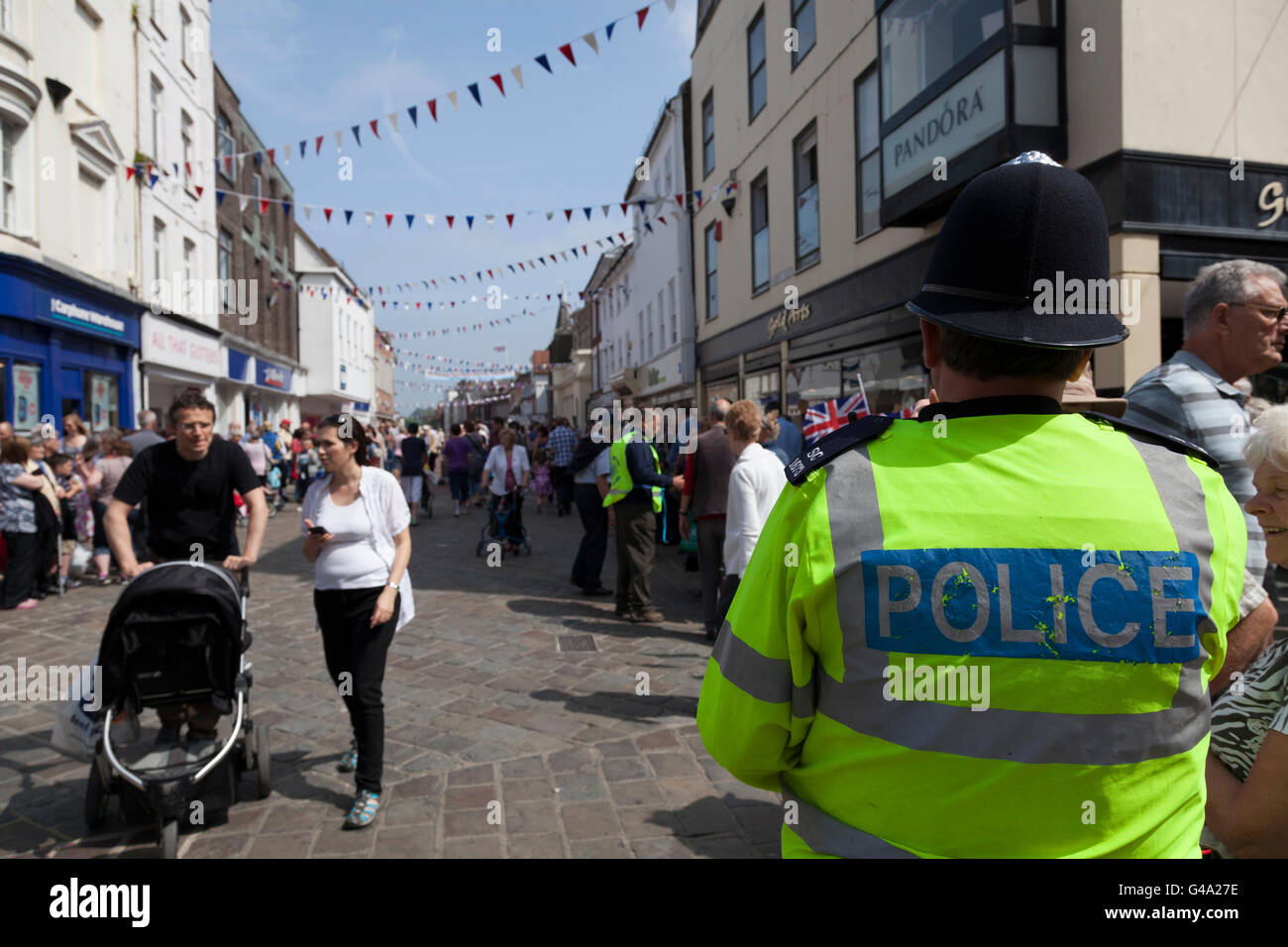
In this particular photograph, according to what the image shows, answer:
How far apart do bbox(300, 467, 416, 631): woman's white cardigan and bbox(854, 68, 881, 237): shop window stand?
29.5 ft

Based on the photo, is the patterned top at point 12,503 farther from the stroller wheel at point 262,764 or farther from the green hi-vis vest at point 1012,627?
the green hi-vis vest at point 1012,627

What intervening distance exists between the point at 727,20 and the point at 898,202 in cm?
1084

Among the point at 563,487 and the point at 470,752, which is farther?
the point at 563,487

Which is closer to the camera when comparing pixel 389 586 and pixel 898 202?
pixel 389 586

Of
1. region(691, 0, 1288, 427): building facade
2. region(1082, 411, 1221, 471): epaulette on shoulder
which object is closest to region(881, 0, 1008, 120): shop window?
region(691, 0, 1288, 427): building facade

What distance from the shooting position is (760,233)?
53.8 feet

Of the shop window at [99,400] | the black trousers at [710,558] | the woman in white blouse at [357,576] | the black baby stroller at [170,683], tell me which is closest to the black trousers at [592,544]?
the black trousers at [710,558]

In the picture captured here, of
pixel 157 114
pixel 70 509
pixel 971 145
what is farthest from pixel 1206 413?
pixel 157 114

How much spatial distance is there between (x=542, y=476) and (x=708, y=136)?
9468mm

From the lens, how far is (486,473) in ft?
39.0

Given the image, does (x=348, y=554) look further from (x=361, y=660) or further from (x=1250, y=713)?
(x=1250, y=713)

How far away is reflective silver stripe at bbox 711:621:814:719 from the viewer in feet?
4.16
